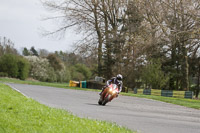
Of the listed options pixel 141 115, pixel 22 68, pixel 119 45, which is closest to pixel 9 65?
pixel 22 68

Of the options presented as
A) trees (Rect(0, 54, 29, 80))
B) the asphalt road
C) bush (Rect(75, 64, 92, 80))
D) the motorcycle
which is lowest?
Answer: the asphalt road

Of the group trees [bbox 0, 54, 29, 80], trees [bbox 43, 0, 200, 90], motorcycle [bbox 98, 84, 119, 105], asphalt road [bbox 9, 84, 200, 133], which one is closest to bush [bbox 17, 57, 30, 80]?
trees [bbox 0, 54, 29, 80]

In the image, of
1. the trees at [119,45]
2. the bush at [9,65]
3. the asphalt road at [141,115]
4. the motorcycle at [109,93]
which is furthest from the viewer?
the bush at [9,65]

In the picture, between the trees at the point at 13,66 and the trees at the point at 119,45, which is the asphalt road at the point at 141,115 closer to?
the trees at the point at 119,45

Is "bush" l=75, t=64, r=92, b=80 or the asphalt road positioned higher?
"bush" l=75, t=64, r=92, b=80

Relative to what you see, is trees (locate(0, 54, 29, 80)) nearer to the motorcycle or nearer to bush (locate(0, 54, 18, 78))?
A: bush (locate(0, 54, 18, 78))

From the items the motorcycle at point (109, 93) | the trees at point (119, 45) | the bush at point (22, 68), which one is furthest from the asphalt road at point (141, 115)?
the bush at point (22, 68)

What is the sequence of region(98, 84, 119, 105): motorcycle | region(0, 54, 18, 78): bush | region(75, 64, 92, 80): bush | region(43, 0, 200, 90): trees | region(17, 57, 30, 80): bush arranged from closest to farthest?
region(98, 84, 119, 105): motorcycle → region(43, 0, 200, 90): trees → region(0, 54, 18, 78): bush → region(17, 57, 30, 80): bush → region(75, 64, 92, 80): bush

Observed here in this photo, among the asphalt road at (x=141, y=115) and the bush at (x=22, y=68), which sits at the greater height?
the bush at (x=22, y=68)

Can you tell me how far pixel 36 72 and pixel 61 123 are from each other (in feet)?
255

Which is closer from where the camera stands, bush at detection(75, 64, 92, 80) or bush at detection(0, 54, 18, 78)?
bush at detection(0, 54, 18, 78)

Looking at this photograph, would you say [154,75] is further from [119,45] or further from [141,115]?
[141,115]

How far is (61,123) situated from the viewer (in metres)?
8.34

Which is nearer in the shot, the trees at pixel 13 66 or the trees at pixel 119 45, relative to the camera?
the trees at pixel 119 45
